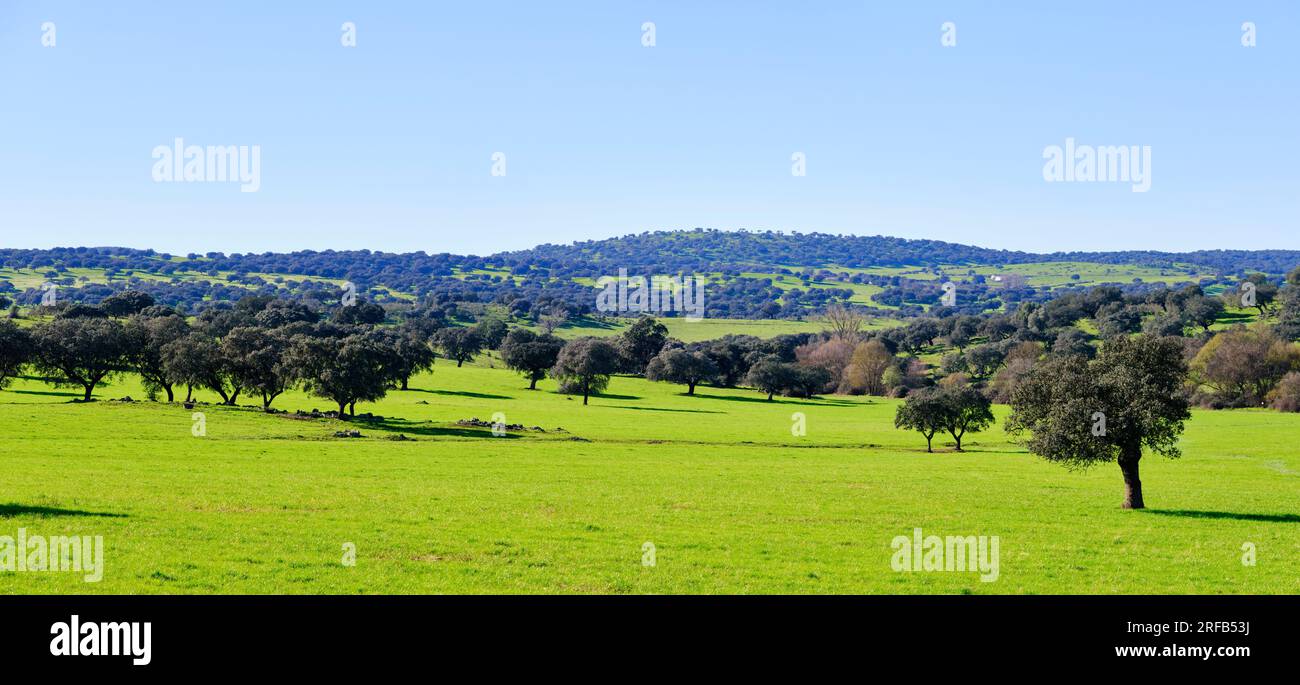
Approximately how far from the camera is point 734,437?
80750mm

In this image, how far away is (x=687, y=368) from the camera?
468ft

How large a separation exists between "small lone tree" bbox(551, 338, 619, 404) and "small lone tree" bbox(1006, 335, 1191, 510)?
83023 mm

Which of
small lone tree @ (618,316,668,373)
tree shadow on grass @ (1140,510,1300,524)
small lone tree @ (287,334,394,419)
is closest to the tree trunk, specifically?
tree shadow on grass @ (1140,510,1300,524)

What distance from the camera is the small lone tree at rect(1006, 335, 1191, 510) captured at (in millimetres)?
37969

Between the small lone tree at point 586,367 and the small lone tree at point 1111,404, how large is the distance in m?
83.0

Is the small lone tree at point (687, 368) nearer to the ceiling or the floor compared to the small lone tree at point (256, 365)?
nearer to the floor

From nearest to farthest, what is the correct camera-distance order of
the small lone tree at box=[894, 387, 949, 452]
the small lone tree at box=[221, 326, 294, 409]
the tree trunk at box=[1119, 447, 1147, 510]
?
1. the tree trunk at box=[1119, 447, 1147, 510]
2. the small lone tree at box=[894, 387, 949, 452]
3. the small lone tree at box=[221, 326, 294, 409]

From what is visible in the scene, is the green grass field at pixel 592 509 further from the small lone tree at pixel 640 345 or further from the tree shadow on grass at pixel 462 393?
the small lone tree at pixel 640 345

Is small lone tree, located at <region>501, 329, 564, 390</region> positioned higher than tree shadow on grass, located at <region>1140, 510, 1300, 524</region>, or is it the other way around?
small lone tree, located at <region>501, 329, 564, 390</region>

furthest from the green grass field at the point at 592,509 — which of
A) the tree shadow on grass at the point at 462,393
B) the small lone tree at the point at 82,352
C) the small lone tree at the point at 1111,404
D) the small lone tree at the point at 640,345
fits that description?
the small lone tree at the point at 640,345

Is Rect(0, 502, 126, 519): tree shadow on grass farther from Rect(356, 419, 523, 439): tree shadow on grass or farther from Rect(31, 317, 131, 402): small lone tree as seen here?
Rect(31, 317, 131, 402): small lone tree

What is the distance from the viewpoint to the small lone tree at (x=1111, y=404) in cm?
3797
